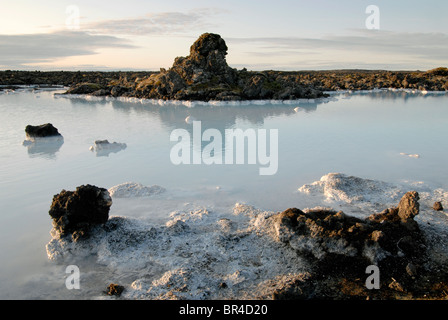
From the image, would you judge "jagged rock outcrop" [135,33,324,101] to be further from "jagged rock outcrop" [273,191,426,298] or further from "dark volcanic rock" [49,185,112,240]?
"jagged rock outcrop" [273,191,426,298]

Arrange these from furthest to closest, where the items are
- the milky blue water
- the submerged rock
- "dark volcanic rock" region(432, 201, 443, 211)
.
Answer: the submerged rock < "dark volcanic rock" region(432, 201, 443, 211) < the milky blue water

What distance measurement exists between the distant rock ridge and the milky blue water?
22.0 m

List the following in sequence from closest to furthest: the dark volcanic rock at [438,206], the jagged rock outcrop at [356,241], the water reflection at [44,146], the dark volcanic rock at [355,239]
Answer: the jagged rock outcrop at [356,241]
the dark volcanic rock at [355,239]
the dark volcanic rock at [438,206]
the water reflection at [44,146]

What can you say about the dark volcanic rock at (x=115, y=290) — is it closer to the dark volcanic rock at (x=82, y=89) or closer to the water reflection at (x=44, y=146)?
the water reflection at (x=44, y=146)

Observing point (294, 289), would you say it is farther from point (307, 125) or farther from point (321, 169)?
point (307, 125)

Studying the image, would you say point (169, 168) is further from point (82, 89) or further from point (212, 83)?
point (82, 89)

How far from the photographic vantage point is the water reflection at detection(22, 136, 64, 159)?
21281 millimetres

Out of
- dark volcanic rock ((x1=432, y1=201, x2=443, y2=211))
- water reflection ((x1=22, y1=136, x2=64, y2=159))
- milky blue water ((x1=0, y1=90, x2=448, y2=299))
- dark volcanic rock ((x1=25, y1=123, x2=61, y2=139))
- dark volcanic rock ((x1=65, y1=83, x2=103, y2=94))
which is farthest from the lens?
Answer: dark volcanic rock ((x1=65, y1=83, x2=103, y2=94))

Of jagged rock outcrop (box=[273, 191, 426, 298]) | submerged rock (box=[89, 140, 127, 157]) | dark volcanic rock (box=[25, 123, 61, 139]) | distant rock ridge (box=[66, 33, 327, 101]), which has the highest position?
distant rock ridge (box=[66, 33, 327, 101])

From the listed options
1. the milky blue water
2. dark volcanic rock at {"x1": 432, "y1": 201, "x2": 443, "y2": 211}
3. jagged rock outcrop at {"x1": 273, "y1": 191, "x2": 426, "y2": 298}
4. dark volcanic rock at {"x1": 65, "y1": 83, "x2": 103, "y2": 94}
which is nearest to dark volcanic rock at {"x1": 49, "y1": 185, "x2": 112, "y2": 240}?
the milky blue water

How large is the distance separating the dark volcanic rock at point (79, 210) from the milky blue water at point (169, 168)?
0.99 meters

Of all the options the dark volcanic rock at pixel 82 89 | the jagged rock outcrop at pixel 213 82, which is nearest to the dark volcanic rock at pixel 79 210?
the jagged rock outcrop at pixel 213 82

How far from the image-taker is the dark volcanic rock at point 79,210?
10.4m
